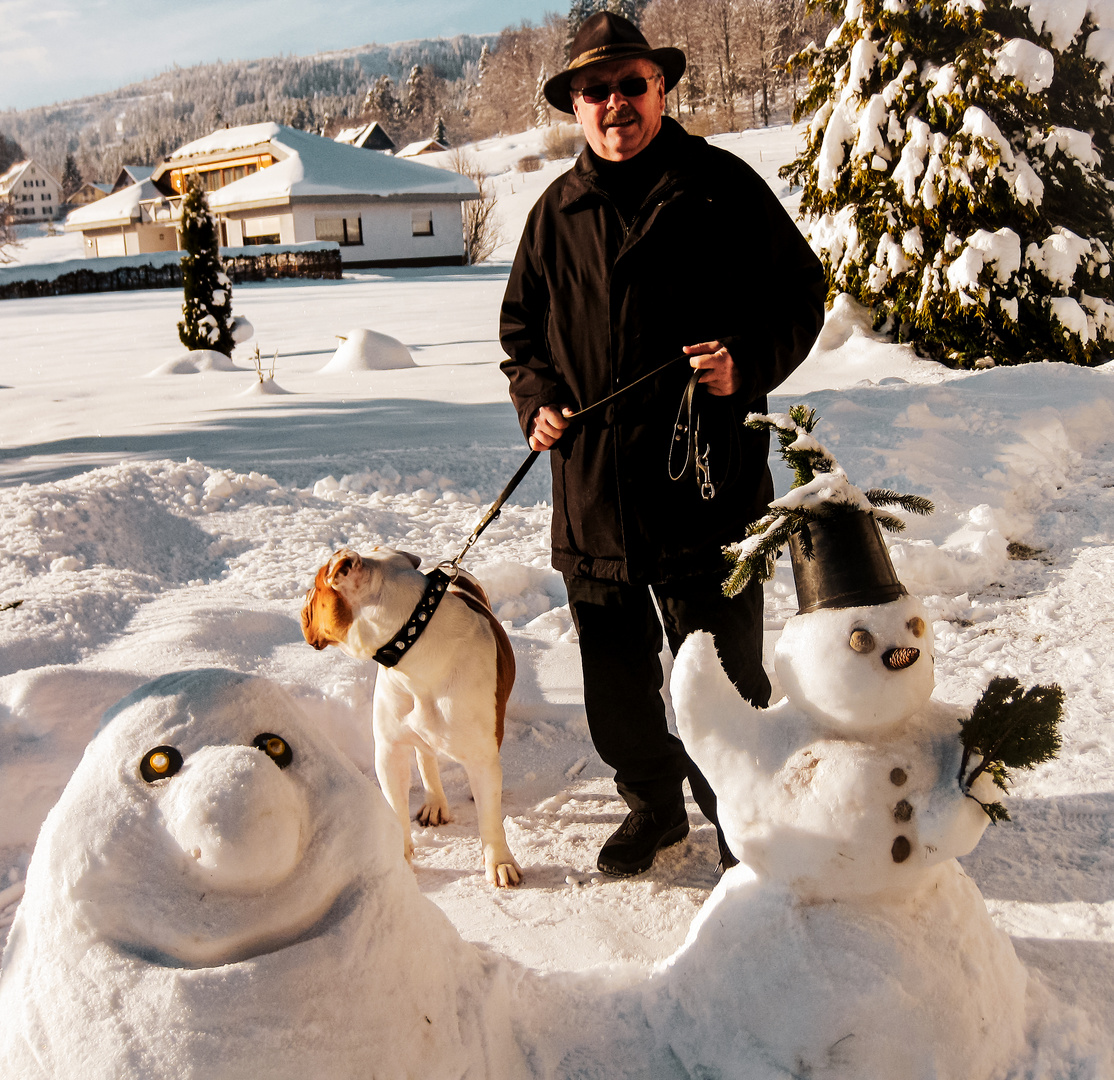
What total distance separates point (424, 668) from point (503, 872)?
2.07ft

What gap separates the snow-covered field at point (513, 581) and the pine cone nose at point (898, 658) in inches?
29.8

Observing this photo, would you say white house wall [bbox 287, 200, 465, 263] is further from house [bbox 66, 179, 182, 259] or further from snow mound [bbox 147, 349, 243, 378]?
snow mound [bbox 147, 349, 243, 378]

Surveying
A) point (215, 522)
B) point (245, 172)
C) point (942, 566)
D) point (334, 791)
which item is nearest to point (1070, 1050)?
point (334, 791)

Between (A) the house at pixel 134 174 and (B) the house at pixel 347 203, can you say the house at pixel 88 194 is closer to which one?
(A) the house at pixel 134 174

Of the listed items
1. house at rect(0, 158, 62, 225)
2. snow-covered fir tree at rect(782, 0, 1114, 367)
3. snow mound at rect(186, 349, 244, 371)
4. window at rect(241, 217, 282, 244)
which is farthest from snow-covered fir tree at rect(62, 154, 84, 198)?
snow-covered fir tree at rect(782, 0, 1114, 367)

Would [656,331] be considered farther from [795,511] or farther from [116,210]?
[116,210]

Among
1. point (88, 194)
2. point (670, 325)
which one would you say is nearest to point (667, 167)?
point (670, 325)

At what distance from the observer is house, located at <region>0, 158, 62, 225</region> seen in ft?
294

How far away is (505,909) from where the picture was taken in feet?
7.97

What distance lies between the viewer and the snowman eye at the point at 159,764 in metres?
1.40

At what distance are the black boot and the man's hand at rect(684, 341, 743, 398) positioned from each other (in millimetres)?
1244

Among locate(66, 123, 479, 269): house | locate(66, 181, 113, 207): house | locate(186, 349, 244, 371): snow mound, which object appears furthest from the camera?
locate(66, 181, 113, 207): house

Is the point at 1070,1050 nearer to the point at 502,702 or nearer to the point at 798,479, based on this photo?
the point at 798,479

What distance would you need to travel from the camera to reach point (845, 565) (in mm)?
1595
